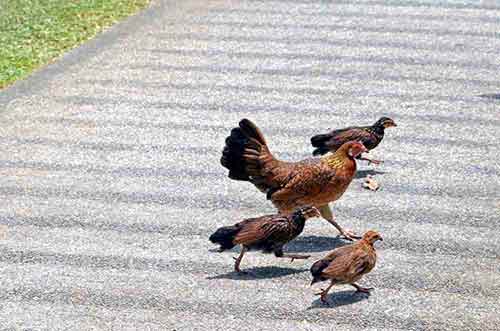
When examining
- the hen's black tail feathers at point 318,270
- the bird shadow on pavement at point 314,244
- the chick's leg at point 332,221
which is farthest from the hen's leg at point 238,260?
the chick's leg at point 332,221

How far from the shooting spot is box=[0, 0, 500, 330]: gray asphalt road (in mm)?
6230

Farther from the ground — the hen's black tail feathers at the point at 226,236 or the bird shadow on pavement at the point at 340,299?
the hen's black tail feathers at the point at 226,236

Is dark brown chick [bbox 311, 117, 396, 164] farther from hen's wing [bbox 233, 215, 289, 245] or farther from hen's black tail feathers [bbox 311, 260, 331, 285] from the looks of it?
hen's black tail feathers [bbox 311, 260, 331, 285]

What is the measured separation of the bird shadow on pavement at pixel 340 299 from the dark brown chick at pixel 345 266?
0.13 ft

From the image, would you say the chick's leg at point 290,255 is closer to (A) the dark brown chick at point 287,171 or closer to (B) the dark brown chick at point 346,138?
(A) the dark brown chick at point 287,171

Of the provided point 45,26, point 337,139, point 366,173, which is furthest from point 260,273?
point 45,26

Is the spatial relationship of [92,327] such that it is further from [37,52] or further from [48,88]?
[37,52]

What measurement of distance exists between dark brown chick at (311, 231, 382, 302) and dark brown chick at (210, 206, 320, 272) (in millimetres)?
378

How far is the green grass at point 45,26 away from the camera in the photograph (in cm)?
1117

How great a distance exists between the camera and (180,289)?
21.0ft

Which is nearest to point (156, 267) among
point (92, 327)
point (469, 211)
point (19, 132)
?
point (92, 327)

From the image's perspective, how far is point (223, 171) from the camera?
8.38 meters

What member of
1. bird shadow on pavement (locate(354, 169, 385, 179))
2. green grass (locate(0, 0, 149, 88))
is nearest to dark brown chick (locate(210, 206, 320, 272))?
bird shadow on pavement (locate(354, 169, 385, 179))

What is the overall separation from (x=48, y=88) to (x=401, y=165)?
366 centimetres
